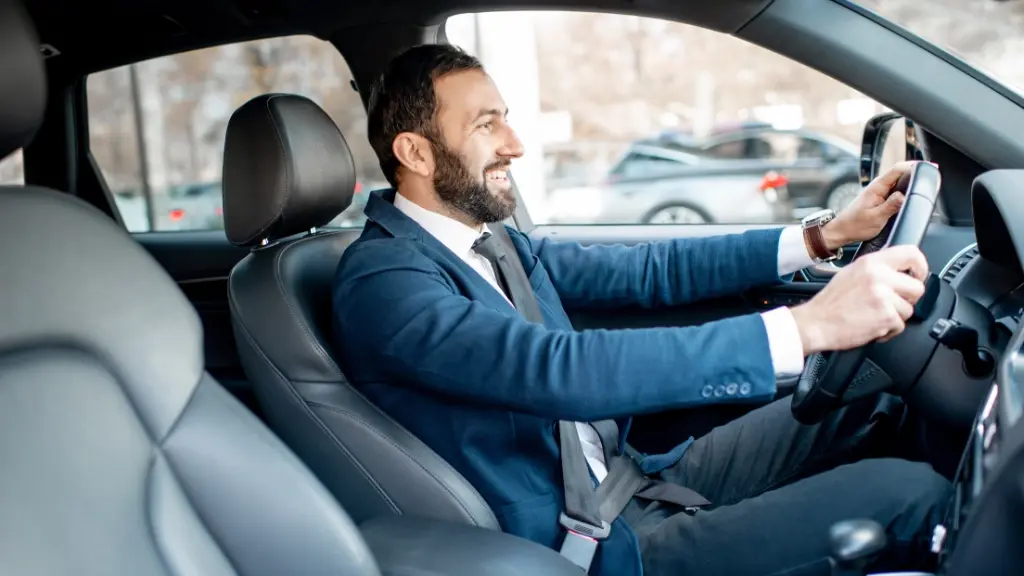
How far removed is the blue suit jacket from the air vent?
0.34m

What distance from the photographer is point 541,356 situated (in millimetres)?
1437

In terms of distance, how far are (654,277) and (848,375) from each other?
0.75 metres

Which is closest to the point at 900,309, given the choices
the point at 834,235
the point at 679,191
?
the point at 834,235

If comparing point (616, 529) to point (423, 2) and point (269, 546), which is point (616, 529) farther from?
point (423, 2)

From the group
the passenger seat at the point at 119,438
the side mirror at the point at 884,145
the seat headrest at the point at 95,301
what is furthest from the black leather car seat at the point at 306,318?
the side mirror at the point at 884,145

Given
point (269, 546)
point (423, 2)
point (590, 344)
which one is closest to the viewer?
point (269, 546)

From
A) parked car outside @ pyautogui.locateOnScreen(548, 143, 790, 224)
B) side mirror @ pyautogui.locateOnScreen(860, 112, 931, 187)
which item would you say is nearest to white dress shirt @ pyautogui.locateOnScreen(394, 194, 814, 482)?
side mirror @ pyautogui.locateOnScreen(860, 112, 931, 187)

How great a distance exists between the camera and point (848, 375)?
58.3 inches

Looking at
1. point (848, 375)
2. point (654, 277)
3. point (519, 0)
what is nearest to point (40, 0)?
point (519, 0)

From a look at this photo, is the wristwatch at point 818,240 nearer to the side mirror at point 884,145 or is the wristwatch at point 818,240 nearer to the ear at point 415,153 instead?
the side mirror at point 884,145

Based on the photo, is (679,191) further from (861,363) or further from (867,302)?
(867,302)

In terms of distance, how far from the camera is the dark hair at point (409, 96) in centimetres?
193

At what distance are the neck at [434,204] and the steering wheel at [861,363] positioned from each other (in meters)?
0.69

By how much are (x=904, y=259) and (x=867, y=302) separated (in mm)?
83
